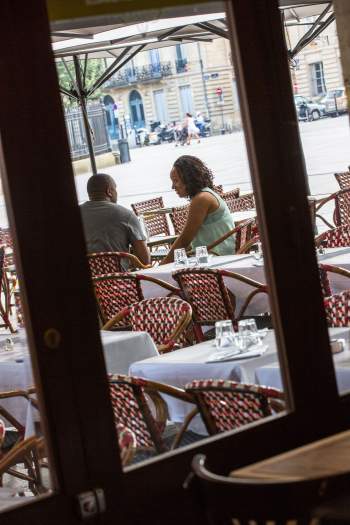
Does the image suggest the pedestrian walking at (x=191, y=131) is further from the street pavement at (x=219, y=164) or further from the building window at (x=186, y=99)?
the building window at (x=186, y=99)

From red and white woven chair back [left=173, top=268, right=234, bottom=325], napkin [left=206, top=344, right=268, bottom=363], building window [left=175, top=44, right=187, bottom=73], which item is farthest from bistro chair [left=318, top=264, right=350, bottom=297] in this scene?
building window [left=175, top=44, right=187, bottom=73]

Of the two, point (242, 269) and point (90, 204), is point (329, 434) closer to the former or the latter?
point (242, 269)

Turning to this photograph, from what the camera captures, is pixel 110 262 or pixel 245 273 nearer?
pixel 245 273

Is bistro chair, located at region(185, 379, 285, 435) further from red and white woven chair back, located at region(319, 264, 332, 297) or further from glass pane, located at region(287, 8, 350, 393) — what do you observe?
red and white woven chair back, located at region(319, 264, 332, 297)

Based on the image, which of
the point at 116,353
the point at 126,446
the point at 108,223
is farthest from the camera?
the point at 108,223

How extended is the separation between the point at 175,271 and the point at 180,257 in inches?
39.1

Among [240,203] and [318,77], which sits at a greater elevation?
[318,77]

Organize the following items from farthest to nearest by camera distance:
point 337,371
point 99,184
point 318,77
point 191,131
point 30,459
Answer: point 191,131, point 318,77, point 99,184, point 30,459, point 337,371

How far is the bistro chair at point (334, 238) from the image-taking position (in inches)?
330

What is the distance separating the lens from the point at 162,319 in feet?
21.8

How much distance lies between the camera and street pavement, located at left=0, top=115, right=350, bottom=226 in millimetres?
17328

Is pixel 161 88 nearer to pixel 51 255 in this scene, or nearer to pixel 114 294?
pixel 114 294

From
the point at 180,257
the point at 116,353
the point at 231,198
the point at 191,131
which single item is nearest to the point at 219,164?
the point at 191,131

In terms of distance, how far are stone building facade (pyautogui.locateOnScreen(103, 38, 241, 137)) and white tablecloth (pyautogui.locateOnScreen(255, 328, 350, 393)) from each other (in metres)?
7.49
